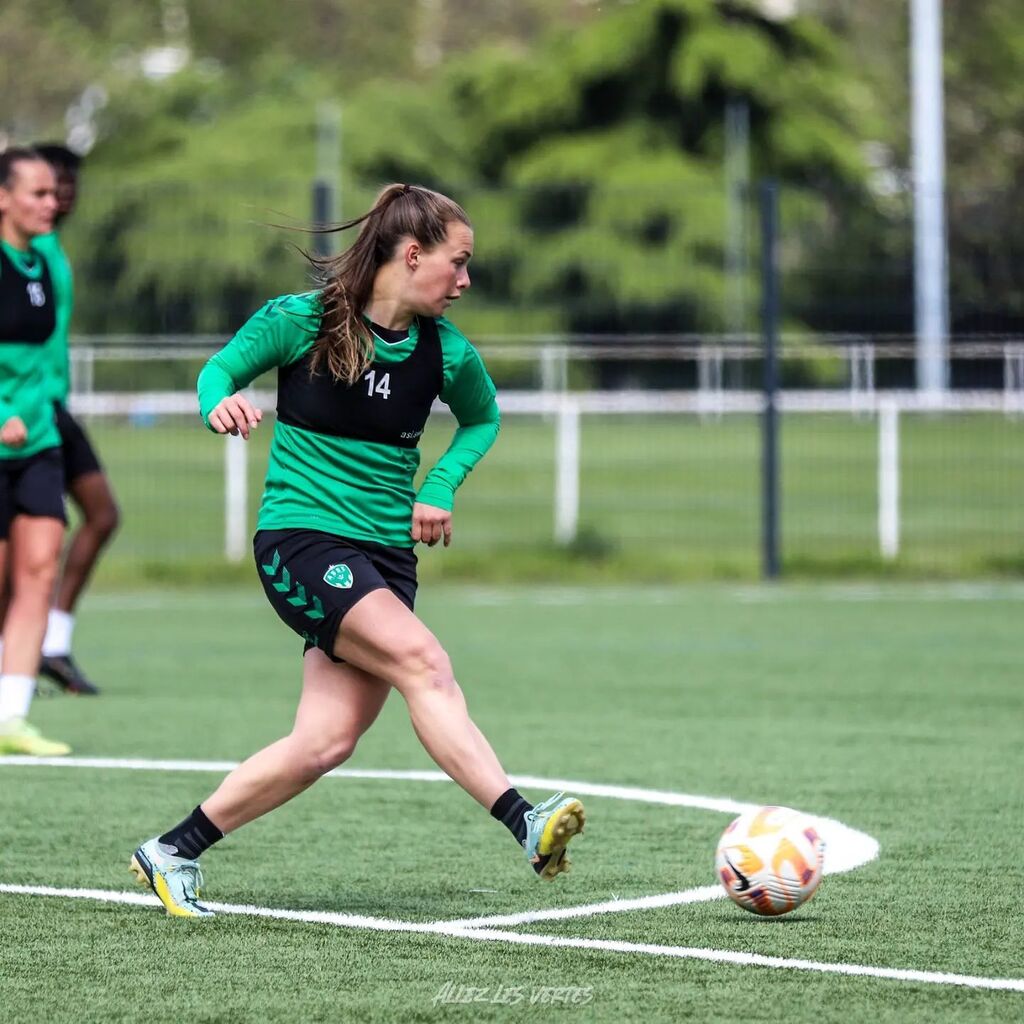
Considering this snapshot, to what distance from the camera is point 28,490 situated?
27.9 ft

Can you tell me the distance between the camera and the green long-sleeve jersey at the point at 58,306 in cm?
879

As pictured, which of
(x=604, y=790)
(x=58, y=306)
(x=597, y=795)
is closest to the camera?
(x=597, y=795)

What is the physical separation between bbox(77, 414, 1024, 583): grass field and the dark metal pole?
0.49 meters

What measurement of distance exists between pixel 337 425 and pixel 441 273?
448 mm

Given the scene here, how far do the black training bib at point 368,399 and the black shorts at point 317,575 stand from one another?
0.27m

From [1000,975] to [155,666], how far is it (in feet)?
24.7

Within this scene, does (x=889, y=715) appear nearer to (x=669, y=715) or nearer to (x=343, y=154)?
(x=669, y=715)

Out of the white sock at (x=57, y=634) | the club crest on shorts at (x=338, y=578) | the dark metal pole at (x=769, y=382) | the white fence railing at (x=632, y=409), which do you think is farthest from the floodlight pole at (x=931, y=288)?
the club crest on shorts at (x=338, y=578)

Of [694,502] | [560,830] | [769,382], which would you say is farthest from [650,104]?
[560,830]

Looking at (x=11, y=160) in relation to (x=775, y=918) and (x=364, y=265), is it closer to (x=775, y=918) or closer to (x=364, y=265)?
(x=364, y=265)

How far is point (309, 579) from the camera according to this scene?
529 cm

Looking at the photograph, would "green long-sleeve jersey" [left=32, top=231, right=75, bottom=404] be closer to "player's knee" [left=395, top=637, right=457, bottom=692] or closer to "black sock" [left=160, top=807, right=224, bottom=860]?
"black sock" [left=160, top=807, right=224, bottom=860]

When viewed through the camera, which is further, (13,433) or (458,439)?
(13,433)

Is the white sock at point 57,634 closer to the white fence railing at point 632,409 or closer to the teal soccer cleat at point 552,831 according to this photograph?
the teal soccer cleat at point 552,831
